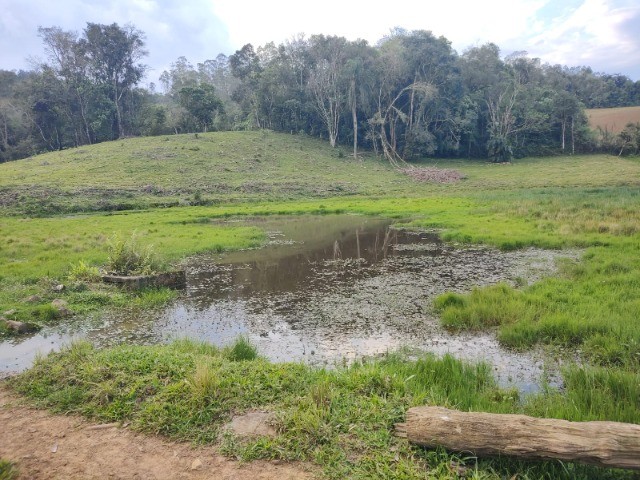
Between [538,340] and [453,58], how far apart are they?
6391cm

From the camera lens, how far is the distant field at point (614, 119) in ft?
222

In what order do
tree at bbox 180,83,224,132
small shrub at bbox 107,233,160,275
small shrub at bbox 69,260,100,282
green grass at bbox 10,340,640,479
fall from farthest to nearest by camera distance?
tree at bbox 180,83,224,132
small shrub at bbox 107,233,160,275
small shrub at bbox 69,260,100,282
green grass at bbox 10,340,640,479

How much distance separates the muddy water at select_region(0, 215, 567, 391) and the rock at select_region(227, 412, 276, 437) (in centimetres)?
235

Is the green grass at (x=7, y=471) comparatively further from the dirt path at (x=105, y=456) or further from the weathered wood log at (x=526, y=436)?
the weathered wood log at (x=526, y=436)

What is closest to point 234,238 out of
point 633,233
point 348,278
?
point 348,278

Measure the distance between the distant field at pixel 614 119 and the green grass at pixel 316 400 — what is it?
75996mm

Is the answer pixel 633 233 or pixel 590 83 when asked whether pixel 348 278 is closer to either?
pixel 633 233

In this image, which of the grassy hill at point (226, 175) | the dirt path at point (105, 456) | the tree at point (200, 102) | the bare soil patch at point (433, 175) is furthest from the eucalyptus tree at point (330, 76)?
the dirt path at point (105, 456)

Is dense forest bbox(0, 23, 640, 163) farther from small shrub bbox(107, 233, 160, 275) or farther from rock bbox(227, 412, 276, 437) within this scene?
rock bbox(227, 412, 276, 437)

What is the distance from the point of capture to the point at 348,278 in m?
13.8

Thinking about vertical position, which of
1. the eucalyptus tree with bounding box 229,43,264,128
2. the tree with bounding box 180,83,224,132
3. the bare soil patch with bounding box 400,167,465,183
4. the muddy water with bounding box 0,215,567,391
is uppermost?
the eucalyptus tree with bounding box 229,43,264,128

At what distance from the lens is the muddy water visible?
27.1ft

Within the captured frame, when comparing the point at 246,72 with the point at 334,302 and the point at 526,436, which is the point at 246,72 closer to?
the point at 334,302

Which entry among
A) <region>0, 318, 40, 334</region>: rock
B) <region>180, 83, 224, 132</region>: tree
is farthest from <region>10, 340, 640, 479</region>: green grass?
<region>180, 83, 224, 132</region>: tree
